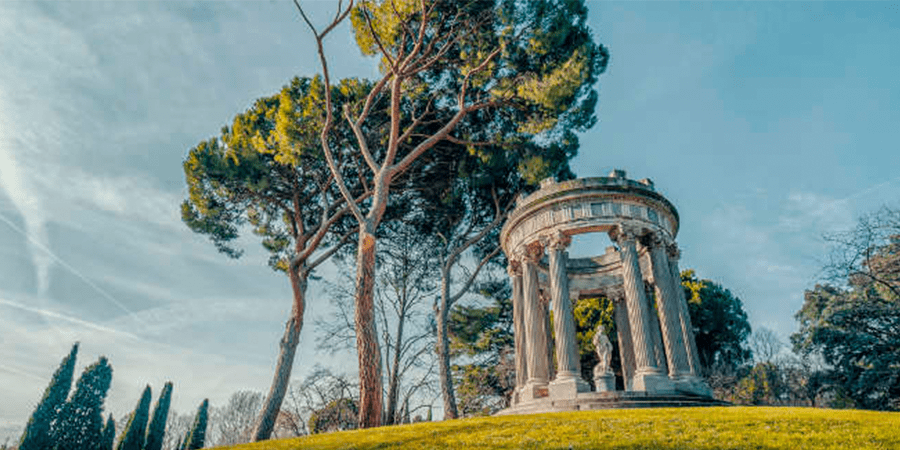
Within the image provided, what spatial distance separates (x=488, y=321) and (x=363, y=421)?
48.2 feet

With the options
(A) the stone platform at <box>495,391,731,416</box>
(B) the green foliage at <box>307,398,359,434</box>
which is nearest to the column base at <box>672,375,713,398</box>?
(A) the stone platform at <box>495,391,731,416</box>

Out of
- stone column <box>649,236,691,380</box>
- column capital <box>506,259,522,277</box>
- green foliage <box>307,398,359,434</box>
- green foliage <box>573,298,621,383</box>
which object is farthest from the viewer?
green foliage <box>573,298,621,383</box>

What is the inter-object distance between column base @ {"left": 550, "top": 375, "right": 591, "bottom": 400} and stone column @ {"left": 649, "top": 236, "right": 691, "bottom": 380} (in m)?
2.83

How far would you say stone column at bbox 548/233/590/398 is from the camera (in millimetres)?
14570

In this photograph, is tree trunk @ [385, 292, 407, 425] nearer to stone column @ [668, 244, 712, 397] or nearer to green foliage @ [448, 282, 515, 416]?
green foliage @ [448, 282, 515, 416]

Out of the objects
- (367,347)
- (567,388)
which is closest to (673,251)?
(567,388)

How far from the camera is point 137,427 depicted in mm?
41312

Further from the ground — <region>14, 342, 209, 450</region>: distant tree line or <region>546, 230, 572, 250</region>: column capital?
<region>546, 230, 572, 250</region>: column capital

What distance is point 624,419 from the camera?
915cm

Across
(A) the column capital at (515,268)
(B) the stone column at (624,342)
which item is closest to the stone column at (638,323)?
(A) the column capital at (515,268)

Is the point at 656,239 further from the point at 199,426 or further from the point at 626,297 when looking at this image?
the point at 199,426

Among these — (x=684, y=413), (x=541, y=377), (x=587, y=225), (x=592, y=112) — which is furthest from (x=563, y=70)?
(x=684, y=413)

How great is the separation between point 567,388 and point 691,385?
145 inches

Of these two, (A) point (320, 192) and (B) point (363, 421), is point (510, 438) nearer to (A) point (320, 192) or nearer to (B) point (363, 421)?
(B) point (363, 421)
